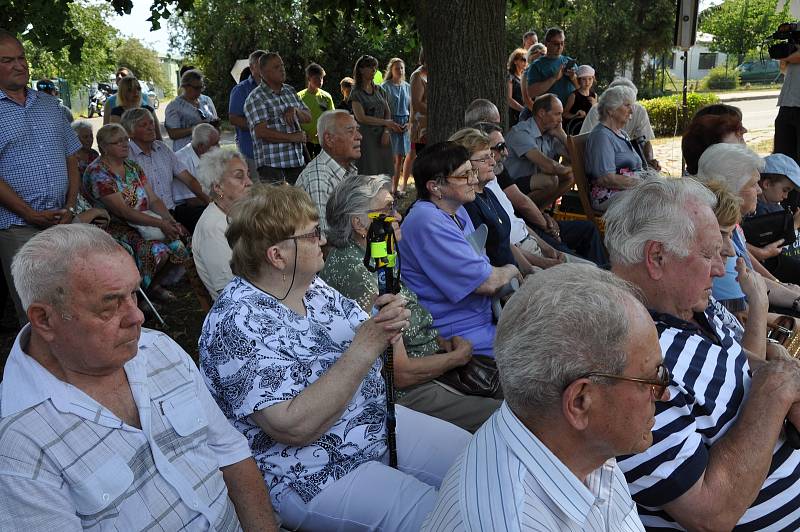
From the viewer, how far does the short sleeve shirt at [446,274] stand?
11.3 ft

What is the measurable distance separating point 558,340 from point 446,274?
1.94 meters

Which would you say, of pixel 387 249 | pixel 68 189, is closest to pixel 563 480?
pixel 387 249

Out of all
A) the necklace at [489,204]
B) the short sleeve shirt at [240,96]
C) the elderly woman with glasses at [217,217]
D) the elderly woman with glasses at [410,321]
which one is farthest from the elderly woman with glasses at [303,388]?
the short sleeve shirt at [240,96]

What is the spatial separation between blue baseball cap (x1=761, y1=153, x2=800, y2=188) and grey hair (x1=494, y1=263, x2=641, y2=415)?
3504 millimetres

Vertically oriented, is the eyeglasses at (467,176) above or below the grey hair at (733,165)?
above

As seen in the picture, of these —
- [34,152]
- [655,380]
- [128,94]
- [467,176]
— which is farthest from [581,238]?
[128,94]

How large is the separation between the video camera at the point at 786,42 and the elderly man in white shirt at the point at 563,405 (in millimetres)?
7785

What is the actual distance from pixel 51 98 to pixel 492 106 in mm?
3062

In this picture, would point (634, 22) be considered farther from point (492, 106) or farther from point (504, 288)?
point (504, 288)

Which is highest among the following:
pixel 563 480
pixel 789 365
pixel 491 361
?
pixel 563 480

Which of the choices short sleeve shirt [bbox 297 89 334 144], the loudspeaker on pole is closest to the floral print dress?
short sleeve shirt [bbox 297 89 334 144]

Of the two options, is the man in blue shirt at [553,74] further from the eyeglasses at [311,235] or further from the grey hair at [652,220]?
the eyeglasses at [311,235]

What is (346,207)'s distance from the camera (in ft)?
10.6

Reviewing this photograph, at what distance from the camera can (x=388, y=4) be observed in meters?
7.38
